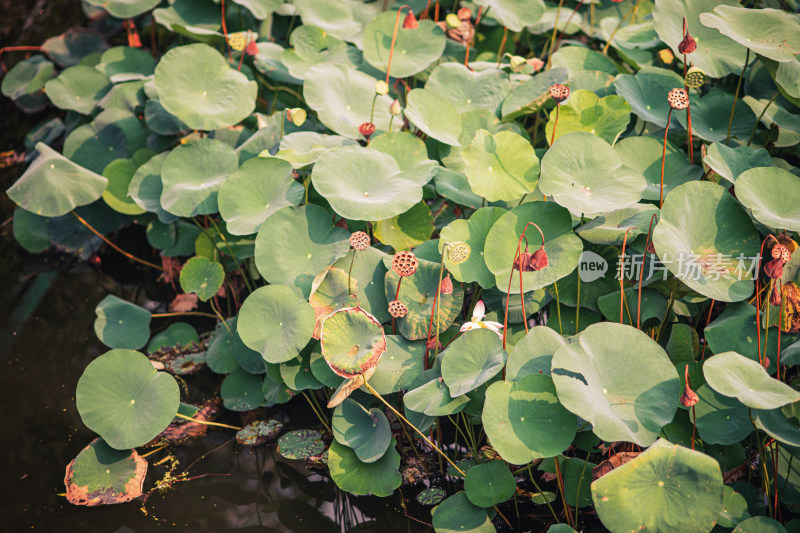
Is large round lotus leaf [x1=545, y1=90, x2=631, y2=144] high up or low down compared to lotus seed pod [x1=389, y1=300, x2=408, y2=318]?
up

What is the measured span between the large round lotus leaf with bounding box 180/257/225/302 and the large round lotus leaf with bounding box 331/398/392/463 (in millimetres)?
719

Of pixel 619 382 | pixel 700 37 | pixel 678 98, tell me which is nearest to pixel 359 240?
pixel 619 382

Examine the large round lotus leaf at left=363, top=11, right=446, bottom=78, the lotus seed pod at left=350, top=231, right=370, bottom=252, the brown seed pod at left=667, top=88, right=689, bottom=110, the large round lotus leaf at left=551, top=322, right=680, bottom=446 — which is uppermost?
the brown seed pod at left=667, top=88, right=689, bottom=110

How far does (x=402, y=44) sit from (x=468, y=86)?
0.40 metres

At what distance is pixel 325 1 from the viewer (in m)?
2.85

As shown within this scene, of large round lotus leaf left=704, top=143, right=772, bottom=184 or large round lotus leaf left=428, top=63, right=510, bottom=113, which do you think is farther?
large round lotus leaf left=428, top=63, right=510, bottom=113

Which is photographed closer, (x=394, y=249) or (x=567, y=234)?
(x=567, y=234)

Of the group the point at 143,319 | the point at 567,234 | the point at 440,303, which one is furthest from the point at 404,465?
the point at 143,319

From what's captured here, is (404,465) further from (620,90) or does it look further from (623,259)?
(620,90)

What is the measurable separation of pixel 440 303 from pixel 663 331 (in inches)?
27.6

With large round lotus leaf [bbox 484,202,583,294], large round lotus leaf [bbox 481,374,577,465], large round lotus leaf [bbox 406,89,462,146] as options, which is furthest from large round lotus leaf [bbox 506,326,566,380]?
large round lotus leaf [bbox 406,89,462,146]

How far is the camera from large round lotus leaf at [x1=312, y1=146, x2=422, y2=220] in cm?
181

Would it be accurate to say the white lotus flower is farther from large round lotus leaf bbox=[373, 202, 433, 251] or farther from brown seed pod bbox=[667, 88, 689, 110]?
brown seed pod bbox=[667, 88, 689, 110]

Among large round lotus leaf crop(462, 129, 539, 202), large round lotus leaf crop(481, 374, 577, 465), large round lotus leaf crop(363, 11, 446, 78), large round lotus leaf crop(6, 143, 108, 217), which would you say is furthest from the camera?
large round lotus leaf crop(363, 11, 446, 78)
